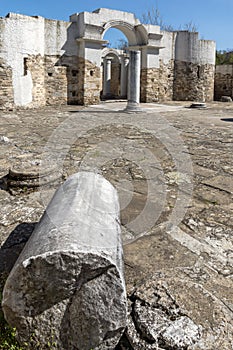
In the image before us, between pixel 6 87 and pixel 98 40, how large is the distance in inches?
183

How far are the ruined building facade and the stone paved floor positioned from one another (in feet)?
17.5

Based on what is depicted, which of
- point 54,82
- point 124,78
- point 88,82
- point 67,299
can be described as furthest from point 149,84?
point 67,299

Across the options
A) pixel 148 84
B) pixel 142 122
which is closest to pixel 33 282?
pixel 142 122

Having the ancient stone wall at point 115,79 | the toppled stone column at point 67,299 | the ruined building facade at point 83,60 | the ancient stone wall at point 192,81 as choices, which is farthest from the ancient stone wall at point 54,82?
the toppled stone column at point 67,299

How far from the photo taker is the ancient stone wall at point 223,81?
1928 centimetres

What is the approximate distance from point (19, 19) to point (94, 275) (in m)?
12.2

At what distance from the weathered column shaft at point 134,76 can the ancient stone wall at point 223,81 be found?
10061 millimetres

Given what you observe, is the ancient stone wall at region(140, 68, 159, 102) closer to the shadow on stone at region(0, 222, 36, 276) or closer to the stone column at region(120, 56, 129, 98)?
the stone column at region(120, 56, 129, 98)

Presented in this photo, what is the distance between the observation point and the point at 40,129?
779cm

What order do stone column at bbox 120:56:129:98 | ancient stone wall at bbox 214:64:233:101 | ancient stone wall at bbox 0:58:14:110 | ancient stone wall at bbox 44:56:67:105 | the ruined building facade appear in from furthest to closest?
1. stone column at bbox 120:56:129:98
2. ancient stone wall at bbox 214:64:233:101
3. ancient stone wall at bbox 44:56:67:105
4. the ruined building facade
5. ancient stone wall at bbox 0:58:14:110

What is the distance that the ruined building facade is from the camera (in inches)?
456

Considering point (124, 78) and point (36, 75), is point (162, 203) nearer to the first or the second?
point (36, 75)

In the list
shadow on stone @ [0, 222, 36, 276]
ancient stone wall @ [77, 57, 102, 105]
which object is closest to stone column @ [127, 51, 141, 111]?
ancient stone wall @ [77, 57, 102, 105]

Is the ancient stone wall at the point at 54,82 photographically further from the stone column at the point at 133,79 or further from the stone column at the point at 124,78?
the stone column at the point at 124,78
